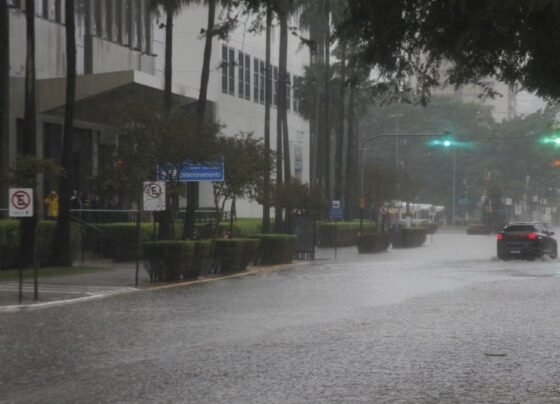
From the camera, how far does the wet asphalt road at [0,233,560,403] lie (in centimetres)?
909

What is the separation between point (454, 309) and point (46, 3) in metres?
29.2

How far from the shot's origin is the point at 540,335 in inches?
529

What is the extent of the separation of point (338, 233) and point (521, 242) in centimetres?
1754

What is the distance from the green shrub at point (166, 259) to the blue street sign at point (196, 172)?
11.6 feet

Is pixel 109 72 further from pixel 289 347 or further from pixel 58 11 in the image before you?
pixel 289 347

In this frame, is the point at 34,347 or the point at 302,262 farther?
the point at 302,262

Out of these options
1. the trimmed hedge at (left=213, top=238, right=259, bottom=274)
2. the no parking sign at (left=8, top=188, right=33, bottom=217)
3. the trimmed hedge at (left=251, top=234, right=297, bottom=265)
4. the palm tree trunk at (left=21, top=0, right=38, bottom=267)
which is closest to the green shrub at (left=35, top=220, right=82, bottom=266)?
the palm tree trunk at (left=21, top=0, right=38, bottom=267)

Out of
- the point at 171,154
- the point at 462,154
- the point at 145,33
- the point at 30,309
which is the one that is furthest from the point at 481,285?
the point at 462,154

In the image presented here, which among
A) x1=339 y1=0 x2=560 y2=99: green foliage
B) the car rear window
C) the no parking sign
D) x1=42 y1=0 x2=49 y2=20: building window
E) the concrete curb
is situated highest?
x1=42 y1=0 x2=49 y2=20: building window

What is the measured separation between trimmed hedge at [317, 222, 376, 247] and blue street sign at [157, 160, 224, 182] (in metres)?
24.5

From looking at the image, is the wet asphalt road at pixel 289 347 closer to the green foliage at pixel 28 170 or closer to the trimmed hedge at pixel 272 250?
the green foliage at pixel 28 170

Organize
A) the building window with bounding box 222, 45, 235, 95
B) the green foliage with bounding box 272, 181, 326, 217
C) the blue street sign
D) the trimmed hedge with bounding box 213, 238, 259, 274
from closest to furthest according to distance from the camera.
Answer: the blue street sign → the trimmed hedge with bounding box 213, 238, 259, 274 → the green foliage with bounding box 272, 181, 326, 217 → the building window with bounding box 222, 45, 235, 95

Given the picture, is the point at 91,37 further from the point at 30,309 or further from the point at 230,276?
the point at 30,309

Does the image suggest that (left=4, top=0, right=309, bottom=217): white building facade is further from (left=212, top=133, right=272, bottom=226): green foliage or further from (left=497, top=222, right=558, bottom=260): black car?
(left=497, top=222, right=558, bottom=260): black car
